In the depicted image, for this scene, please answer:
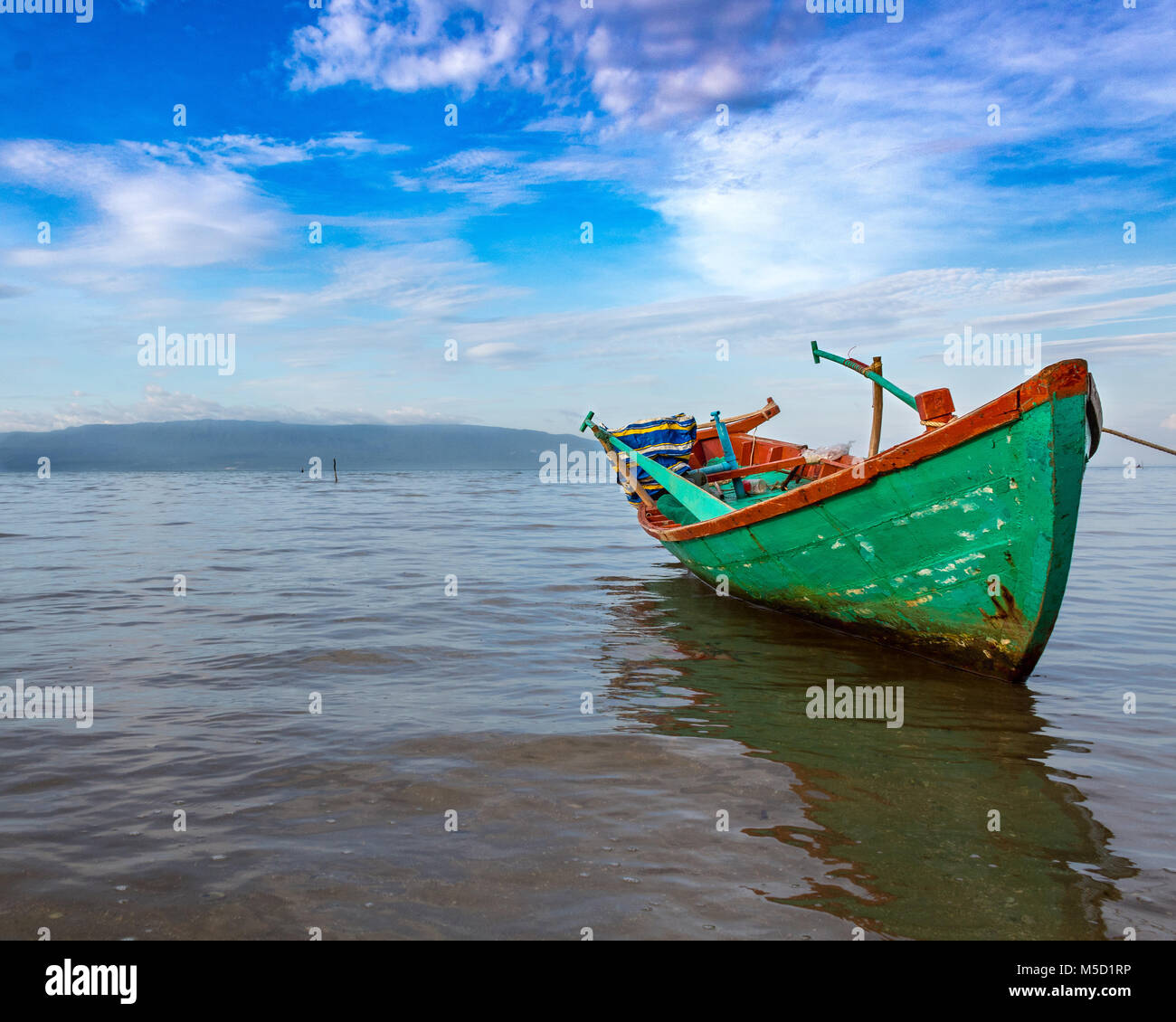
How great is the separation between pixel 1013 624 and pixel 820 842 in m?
3.37

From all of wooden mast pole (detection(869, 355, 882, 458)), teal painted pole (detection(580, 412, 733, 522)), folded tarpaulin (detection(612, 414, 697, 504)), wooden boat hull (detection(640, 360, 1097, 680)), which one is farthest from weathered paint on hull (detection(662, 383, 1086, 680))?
folded tarpaulin (detection(612, 414, 697, 504))

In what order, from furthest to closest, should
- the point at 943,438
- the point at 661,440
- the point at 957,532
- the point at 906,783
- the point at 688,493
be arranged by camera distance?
the point at 661,440 < the point at 688,493 < the point at 957,532 < the point at 943,438 < the point at 906,783

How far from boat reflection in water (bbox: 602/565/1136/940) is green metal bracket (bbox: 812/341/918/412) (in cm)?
361

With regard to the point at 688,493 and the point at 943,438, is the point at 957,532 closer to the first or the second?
the point at 943,438

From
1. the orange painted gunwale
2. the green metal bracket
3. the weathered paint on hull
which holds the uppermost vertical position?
the green metal bracket

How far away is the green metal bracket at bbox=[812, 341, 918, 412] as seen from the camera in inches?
392

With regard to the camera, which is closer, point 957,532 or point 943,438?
point 943,438

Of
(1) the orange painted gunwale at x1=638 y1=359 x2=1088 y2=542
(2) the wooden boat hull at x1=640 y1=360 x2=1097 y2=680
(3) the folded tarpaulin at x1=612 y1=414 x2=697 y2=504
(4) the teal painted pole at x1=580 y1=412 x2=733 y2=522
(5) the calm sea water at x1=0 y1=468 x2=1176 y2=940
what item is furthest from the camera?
(3) the folded tarpaulin at x1=612 y1=414 x2=697 y2=504

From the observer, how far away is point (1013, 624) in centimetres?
619

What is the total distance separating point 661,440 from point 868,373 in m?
3.38

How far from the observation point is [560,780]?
180 inches

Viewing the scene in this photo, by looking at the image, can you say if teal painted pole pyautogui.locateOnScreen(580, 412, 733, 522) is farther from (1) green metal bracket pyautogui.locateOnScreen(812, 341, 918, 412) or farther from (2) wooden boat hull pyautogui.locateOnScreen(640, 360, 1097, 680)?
(1) green metal bracket pyautogui.locateOnScreen(812, 341, 918, 412)

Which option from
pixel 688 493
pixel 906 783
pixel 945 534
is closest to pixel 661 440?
pixel 688 493
